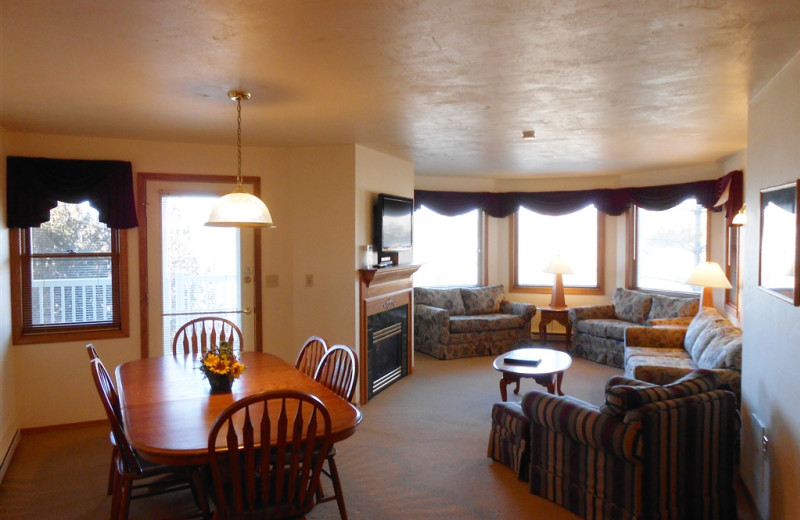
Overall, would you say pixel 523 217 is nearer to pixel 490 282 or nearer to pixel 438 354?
pixel 490 282

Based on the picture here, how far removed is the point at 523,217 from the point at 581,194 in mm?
907

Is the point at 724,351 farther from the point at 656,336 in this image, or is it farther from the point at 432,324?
the point at 432,324

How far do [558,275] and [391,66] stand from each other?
18.0 ft

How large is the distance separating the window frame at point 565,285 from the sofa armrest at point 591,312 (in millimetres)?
732

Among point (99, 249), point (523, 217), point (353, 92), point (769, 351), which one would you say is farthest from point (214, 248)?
point (523, 217)

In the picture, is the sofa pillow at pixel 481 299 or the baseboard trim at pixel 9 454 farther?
the sofa pillow at pixel 481 299

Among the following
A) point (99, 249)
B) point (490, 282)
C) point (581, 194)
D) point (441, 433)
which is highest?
point (581, 194)

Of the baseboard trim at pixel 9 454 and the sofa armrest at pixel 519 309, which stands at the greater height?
the sofa armrest at pixel 519 309

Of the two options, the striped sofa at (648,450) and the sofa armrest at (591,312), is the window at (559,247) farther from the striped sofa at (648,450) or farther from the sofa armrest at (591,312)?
the striped sofa at (648,450)

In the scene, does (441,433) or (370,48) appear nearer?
(370,48)

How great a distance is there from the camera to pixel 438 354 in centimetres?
706

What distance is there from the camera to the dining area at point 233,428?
2.22 metres

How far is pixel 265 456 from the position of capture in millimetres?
2232

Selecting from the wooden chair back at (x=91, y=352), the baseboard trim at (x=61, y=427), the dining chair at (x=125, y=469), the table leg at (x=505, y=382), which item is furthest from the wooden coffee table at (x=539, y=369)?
the baseboard trim at (x=61, y=427)
